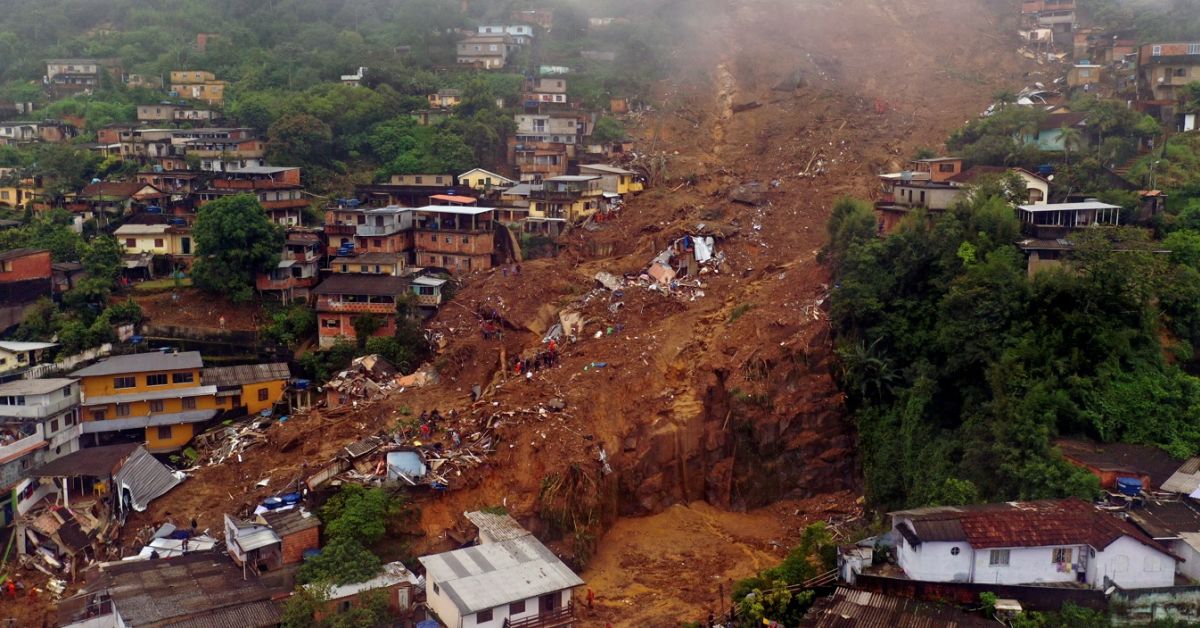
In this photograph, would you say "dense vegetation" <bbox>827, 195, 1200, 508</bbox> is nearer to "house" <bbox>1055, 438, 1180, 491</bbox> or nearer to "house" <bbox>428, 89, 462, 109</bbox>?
"house" <bbox>1055, 438, 1180, 491</bbox>

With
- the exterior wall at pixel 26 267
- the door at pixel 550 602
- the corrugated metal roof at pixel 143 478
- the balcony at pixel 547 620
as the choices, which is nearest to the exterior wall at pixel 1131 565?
the balcony at pixel 547 620

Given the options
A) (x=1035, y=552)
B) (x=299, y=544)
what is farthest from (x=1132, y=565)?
(x=299, y=544)

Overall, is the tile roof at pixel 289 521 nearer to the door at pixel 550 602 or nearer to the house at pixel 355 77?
the door at pixel 550 602

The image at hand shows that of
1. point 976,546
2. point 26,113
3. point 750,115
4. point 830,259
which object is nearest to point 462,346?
point 830,259

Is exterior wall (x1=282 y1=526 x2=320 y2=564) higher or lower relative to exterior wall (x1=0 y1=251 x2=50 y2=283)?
lower

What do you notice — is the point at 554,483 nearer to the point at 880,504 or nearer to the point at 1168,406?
the point at 880,504

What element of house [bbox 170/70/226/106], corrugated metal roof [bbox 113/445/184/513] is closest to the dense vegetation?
corrugated metal roof [bbox 113/445/184/513]
